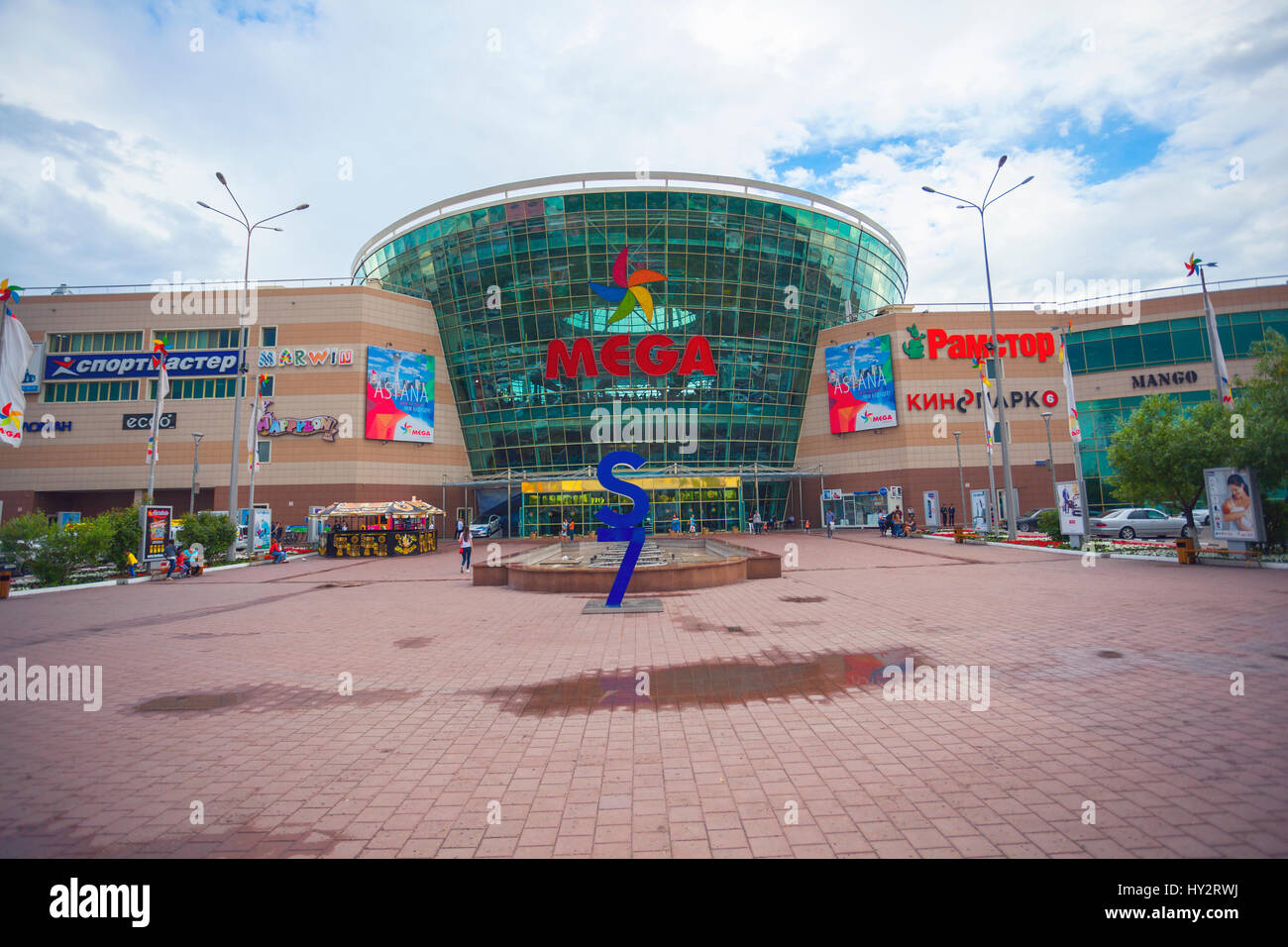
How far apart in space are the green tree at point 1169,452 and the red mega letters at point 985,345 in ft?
72.3

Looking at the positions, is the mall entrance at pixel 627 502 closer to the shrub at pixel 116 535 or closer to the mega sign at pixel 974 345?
the mega sign at pixel 974 345

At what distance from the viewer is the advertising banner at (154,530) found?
21391 mm

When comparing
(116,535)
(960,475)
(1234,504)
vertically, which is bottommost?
(1234,504)

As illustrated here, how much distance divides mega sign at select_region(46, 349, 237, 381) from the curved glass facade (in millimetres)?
15374

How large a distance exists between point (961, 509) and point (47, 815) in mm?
47222

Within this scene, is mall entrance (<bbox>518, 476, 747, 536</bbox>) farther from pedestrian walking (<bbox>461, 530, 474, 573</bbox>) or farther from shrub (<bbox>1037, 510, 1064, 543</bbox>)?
pedestrian walking (<bbox>461, 530, 474, 573</bbox>)

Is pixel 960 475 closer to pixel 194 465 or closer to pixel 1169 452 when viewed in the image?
pixel 1169 452

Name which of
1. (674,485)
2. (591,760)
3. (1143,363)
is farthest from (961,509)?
(591,760)

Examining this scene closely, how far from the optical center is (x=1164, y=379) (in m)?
40.9

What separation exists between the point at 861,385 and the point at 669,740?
143ft

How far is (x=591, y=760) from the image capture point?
16.2ft

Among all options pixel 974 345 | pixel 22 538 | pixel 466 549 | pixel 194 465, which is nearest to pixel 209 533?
pixel 22 538
